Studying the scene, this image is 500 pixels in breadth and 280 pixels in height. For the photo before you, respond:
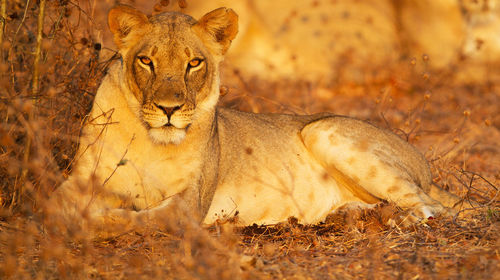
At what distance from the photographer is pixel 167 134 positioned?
4.42 metres

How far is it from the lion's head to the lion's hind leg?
1266 mm

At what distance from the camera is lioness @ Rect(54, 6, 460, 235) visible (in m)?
4.42

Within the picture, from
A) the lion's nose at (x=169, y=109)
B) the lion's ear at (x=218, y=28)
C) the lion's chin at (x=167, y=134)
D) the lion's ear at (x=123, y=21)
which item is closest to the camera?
the lion's nose at (x=169, y=109)

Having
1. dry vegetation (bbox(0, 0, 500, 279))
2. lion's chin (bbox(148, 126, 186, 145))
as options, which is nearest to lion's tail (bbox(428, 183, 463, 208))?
dry vegetation (bbox(0, 0, 500, 279))

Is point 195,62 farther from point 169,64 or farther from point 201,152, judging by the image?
point 201,152

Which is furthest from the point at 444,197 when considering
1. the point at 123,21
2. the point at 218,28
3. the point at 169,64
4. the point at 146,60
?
the point at 123,21

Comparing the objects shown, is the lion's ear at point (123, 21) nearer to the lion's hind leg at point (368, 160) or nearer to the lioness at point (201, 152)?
the lioness at point (201, 152)

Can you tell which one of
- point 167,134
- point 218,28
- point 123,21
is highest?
point 123,21

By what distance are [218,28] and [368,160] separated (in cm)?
175

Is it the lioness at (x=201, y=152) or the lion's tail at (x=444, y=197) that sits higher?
the lioness at (x=201, y=152)

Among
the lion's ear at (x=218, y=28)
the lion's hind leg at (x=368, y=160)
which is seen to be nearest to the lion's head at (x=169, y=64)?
the lion's ear at (x=218, y=28)

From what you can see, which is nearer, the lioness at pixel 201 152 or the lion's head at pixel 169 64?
the lion's head at pixel 169 64

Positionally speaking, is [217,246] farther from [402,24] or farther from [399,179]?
[402,24]

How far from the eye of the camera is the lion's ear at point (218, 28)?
478cm
